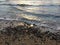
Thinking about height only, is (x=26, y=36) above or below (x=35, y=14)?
above

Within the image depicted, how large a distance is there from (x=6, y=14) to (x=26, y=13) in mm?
645

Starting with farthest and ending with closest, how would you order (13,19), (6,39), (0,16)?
(0,16)
(13,19)
(6,39)

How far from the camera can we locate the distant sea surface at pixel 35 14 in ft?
16.9

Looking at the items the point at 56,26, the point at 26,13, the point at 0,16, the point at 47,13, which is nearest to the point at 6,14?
the point at 0,16

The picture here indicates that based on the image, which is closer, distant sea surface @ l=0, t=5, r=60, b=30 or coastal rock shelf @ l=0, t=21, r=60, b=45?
coastal rock shelf @ l=0, t=21, r=60, b=45

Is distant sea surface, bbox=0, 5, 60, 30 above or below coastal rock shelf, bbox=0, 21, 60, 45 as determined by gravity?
below

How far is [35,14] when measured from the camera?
5.96 meters

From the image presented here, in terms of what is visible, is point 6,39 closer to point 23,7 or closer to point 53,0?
point 23,7

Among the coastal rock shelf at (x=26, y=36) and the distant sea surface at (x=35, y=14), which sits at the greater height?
the coastal rock shelf at (x=26, y=36)

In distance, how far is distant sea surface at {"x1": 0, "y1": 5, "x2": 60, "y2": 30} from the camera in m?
5.16

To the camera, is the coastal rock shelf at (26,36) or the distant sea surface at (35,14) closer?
the coastal rock shelf at (26,36)

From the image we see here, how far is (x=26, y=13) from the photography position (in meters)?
6.03

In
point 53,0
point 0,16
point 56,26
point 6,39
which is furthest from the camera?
point 53,0

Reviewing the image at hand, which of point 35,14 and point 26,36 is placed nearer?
point 26,36
